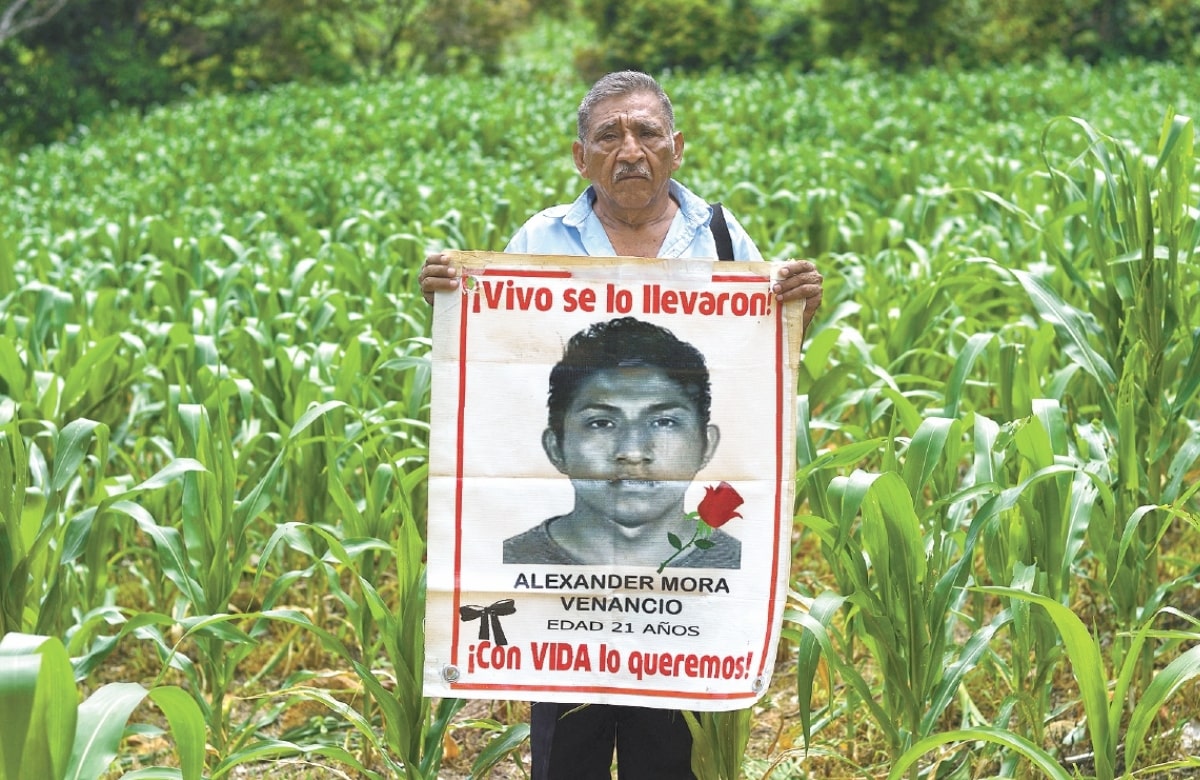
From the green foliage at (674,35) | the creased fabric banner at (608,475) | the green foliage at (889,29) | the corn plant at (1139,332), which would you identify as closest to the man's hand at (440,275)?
the creased fabric banner at (608,475)

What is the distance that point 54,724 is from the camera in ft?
5.76

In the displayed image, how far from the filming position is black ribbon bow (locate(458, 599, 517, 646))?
2.09 m

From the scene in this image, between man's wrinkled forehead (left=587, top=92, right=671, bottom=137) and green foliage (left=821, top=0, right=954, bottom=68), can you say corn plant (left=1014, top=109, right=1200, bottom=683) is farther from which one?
green foliage (left=821, top=0, right=954, bottom=68)

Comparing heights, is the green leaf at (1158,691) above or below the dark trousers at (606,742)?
above

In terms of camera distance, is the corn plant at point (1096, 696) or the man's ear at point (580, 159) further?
the man's ear at point (580, 159)

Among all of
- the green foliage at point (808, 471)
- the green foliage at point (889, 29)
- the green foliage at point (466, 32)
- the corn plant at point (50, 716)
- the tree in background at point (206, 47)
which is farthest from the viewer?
the green foliage at point (466, 32)

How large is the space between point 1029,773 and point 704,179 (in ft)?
23.7

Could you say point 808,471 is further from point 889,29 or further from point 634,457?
point 889,29

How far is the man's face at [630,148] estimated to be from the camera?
85.7 inches

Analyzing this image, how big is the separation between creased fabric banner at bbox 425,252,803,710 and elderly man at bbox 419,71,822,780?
0.17 m

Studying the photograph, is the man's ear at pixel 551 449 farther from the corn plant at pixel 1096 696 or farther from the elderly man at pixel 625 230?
the corn plant at pixel 1096 696

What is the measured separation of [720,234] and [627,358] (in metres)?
0.33

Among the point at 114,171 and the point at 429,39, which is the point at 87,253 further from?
the point at 429,39

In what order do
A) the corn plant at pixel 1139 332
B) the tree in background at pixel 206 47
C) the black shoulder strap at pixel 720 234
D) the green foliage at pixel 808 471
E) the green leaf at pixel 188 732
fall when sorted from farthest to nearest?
1. the tree in background at pixel 206 47
2. the corn plant at pixel 1139 332
3. the green foliage at pixel 808 471
4. the black shoulder strap at pixel 720 234
5. the green leaf at pixel 188 732
